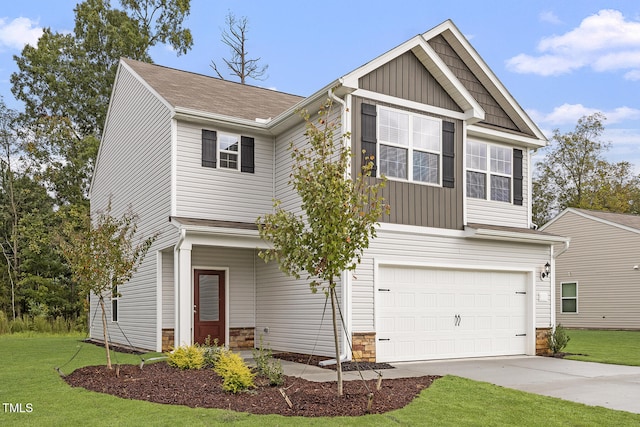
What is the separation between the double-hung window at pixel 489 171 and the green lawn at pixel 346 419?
639 cm

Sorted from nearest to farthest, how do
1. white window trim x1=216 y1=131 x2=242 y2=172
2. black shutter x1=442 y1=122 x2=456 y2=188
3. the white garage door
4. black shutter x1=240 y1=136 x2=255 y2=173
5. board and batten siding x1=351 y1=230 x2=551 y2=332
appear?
board and batten siding x1=351 y1=230 x2=551 y2=332, the white garage door, black shutter x1=442 y1=122 x2=456 y2=188, white window trim x1=216 y1=131 x2=242 y2=172, black shutter x1=240 y1=136 x2=255 y2=173

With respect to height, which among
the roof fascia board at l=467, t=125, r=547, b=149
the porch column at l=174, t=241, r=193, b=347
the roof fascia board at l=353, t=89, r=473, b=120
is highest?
the roof fascia board at l=353, t=89, r=473, b=120

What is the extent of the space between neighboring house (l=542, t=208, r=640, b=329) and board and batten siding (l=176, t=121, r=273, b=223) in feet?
55.5

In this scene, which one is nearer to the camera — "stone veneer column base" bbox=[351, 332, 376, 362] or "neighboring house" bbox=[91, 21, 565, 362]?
"stone veneer column base" bbox=[351, 332, 376, 362]

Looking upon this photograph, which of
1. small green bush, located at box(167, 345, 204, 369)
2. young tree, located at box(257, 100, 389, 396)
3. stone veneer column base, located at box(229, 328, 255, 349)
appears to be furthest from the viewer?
stone veneer column base, located at box(229, 328, 255, 349)

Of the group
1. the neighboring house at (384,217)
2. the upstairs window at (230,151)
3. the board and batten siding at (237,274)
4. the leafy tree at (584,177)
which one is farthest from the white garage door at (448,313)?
the leafy tree at (584,177)

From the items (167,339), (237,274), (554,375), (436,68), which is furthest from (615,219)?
(167,339)

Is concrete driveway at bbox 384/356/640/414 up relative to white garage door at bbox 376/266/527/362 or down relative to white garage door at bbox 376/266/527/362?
down

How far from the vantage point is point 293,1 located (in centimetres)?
2136

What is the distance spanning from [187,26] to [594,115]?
25.7 meters

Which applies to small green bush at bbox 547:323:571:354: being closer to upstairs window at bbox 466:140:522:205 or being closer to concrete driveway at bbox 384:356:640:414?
concrete driveway at bbox 384:356:640:414

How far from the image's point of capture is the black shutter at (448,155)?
44.9 feet

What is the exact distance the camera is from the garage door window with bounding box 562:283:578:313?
27.0 meters

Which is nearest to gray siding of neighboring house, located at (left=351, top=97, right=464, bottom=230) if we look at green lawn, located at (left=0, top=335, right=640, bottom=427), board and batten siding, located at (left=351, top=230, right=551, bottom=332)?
board and batten siding, located at (left=351, top=230, right=551, bottom=332)
